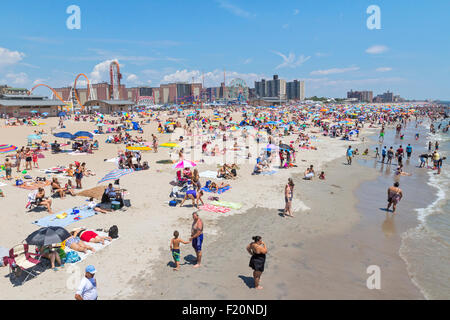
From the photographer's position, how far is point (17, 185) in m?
11.9

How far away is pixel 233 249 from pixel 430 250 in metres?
5.36

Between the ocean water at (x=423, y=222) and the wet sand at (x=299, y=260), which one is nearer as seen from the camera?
the wet sand at (x=299, y=260)

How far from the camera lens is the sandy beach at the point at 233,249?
563cm

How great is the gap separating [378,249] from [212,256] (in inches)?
176

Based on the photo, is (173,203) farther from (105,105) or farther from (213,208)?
(105,105)

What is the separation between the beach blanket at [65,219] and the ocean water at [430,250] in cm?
899

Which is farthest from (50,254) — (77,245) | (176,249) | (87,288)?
(176,249)

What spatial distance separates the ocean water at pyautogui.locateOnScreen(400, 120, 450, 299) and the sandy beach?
280 mm

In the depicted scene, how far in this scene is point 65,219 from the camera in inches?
339

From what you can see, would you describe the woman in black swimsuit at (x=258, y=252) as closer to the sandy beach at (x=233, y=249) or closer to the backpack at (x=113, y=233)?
the sandy beach at (x=233, y=249)

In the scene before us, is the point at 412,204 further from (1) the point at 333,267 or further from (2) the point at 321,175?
(1) the point at 333,267

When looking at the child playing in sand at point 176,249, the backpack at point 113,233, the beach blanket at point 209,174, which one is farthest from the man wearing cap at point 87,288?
the beach blanket at point 209,174

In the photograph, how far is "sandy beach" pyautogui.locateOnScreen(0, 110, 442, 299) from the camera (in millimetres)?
5629

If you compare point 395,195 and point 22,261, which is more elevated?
point 395,195
